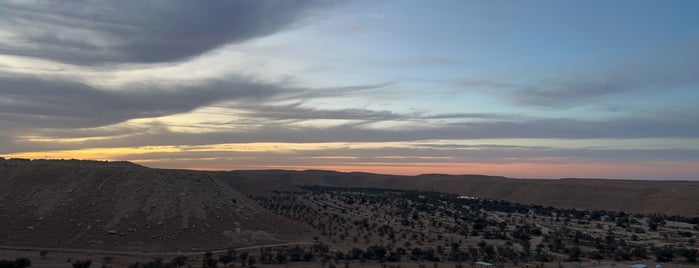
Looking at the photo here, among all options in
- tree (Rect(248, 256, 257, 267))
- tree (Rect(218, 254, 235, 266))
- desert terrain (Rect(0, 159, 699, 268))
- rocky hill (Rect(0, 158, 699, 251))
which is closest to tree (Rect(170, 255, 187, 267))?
desert terrain (Rect(0, 159, 699, 268))

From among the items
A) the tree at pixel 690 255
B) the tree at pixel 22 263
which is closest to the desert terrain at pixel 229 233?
the tree at pixel 690 255

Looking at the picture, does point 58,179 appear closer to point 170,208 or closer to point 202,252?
point 170,208

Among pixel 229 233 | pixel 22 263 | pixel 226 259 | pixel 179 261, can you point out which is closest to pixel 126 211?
A: pixel 229 233

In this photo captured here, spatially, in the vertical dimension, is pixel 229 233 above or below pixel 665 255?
below

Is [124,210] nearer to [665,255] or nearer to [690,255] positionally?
[665,255]

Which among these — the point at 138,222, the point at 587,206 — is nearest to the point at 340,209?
the point at 138,222

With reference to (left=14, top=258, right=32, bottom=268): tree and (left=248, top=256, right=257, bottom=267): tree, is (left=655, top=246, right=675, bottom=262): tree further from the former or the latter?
(left=14, top=258, right=32, bottom=268): tree

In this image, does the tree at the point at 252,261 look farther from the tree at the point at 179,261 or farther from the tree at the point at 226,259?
the tree at the point at 179,261

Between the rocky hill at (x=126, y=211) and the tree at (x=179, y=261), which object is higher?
the rocky hill at (x=126, y=211)
